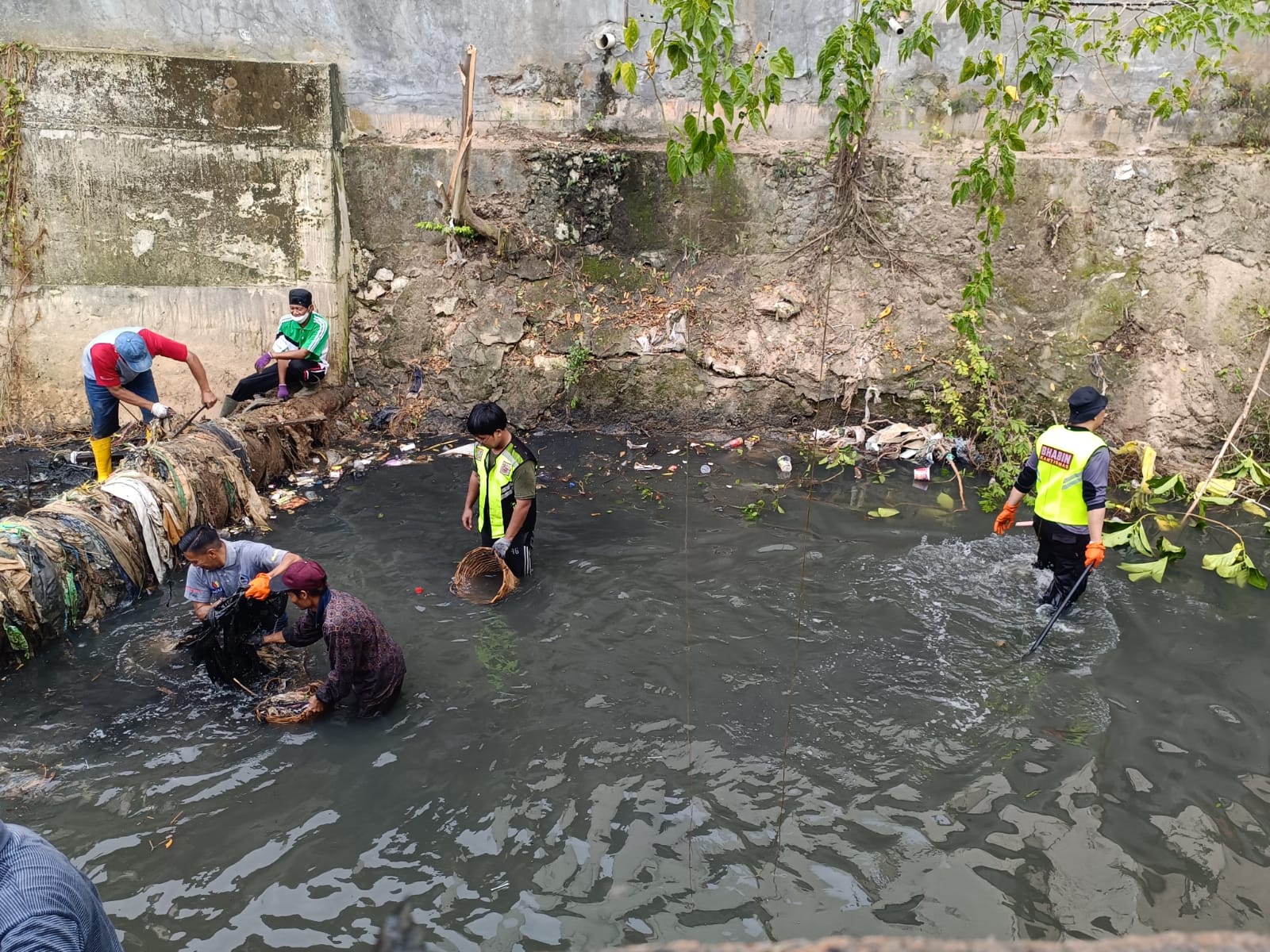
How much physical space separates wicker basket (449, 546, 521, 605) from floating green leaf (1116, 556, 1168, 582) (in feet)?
15.0

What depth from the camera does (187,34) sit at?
864 cm

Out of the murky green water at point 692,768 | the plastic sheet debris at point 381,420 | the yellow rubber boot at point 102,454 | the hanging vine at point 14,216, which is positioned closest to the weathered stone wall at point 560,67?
the hanging vine at point 14,216

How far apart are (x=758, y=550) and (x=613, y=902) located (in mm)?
3585

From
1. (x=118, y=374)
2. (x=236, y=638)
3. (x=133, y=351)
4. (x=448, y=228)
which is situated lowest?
(x=236, y=638)

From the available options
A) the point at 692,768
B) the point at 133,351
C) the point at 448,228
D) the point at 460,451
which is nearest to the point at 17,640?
the point at 133,351

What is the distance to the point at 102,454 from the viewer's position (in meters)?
7.18

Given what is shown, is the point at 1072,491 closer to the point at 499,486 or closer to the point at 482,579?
the point at 499,486

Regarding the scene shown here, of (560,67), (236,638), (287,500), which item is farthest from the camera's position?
(560,67)

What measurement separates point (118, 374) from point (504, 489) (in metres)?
3.91

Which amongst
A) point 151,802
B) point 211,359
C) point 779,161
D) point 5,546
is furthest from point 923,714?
point 211,359

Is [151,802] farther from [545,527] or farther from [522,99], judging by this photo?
[522,99]

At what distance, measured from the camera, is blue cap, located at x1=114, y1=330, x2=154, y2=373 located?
6.88 meters

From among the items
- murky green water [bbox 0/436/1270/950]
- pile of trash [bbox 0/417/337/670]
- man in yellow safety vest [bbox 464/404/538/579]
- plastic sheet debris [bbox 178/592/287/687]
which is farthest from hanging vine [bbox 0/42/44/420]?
man in yellow safety vest [bbox 464/404/538/579]

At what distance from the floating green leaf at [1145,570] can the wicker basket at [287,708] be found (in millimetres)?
5655
